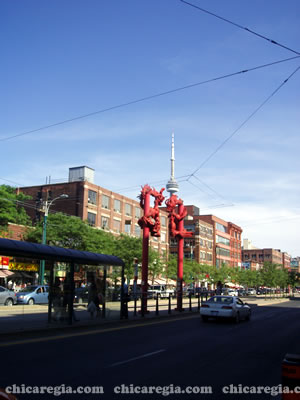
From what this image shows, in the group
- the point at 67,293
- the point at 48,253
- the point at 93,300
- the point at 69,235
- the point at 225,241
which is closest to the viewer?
the point at 48,253

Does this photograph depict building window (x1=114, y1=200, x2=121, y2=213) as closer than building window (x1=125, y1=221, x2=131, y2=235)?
Yes

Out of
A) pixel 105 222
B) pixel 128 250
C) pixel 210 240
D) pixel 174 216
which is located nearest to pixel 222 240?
pixel 210 240

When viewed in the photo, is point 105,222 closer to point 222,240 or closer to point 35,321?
point 35,321

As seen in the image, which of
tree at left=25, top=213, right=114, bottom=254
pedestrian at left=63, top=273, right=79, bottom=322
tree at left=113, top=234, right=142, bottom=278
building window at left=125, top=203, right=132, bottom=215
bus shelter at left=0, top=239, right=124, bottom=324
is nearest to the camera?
bus shelter at left=0, top=239, right=124, bottom=324

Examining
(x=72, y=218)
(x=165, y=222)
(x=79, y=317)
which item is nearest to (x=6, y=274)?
(x=79, y=317)

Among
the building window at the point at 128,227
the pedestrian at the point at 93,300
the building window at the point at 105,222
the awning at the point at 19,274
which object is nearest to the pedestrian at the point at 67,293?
the awning at the point at 19,274

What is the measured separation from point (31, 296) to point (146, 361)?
6.49 meters

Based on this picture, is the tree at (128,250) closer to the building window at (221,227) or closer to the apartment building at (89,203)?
the apartment building at (89,203)

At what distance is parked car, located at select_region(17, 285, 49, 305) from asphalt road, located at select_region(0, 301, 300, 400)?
1.68 m

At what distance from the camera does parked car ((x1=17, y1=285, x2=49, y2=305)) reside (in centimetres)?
1413

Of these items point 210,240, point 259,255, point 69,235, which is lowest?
point 69,235

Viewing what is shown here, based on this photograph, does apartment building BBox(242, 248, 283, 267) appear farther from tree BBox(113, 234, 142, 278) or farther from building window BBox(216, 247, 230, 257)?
tree BBox(113, 234, 142, 278)

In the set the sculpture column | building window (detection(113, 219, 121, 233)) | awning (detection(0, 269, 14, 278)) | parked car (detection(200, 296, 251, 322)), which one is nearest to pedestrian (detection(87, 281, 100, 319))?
the sculpture column

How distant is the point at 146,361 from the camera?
9523 millimetres
